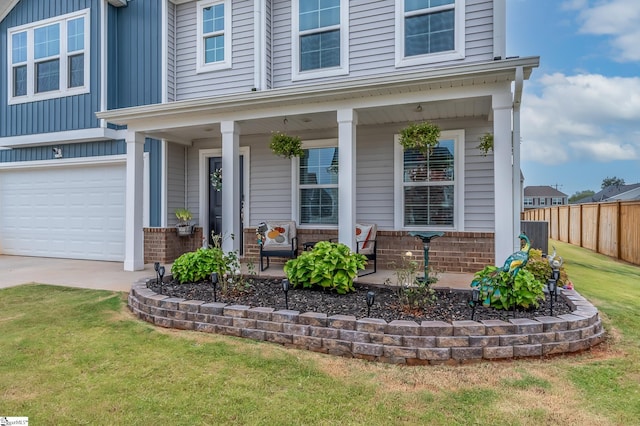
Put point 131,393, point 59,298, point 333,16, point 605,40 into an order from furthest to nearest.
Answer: point 605,40
point 333,16
point 59,298
point 131,393

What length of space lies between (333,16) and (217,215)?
4322 mm

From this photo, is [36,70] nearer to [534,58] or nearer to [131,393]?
[131,393]

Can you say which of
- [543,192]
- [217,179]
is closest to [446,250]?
[217,179]

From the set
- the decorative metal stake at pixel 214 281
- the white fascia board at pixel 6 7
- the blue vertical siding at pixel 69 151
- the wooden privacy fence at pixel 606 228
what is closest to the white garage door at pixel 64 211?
the blue vertical siding at pixel 69 151

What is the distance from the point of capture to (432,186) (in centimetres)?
632

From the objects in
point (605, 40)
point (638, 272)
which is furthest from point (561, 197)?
point (638, 272)

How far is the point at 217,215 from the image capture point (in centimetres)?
787

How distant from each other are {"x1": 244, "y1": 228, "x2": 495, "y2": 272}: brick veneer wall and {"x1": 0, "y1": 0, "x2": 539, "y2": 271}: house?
22 millimetres

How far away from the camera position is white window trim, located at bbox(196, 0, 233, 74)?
7.35 metres

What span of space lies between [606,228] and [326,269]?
389 inches

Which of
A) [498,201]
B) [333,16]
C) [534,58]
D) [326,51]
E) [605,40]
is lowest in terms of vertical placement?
Answer: [498,201]

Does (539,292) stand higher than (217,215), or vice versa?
(217,215)

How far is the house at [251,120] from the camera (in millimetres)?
5234

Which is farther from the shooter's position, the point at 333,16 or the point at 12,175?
the point at 12,175
